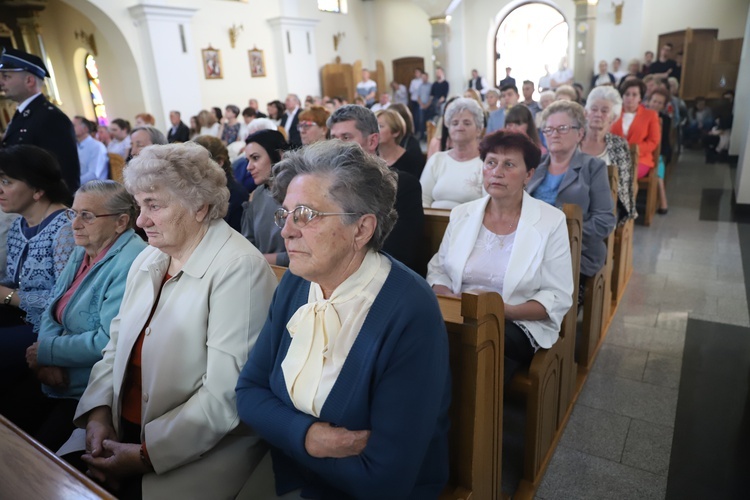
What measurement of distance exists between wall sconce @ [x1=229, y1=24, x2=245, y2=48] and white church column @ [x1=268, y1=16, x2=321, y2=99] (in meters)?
1.01

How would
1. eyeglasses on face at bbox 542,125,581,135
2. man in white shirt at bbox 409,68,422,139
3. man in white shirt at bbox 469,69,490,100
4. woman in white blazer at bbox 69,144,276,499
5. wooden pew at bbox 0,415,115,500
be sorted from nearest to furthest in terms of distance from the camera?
wooden pew at bbox 0,415,115,500 → woman in white blazer at bbox 69,144,276,499 → eyeglasses on face at bbox 542,125,581,135 → man in white shirt at bbox 469,69,490,100 → man in white shirt at bbox 409,68,422,139

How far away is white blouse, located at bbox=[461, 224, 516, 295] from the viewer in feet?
6.99

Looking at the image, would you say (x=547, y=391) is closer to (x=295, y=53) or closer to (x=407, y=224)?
(x=407, y=224)

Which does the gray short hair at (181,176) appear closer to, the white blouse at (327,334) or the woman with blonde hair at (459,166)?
the white blouse at (327,334)

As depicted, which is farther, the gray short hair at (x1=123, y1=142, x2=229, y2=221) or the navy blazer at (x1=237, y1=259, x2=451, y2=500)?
the gray short hair at (x1=123, y1=142, x2=229, y2=221)

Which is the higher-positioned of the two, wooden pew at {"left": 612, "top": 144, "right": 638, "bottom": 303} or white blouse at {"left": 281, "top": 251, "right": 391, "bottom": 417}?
white blouse at {"left": 281, "top": 251, "right": 391, "bottom": 417}

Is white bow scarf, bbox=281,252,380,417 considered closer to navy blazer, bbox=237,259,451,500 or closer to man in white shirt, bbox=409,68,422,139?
navy blazer, bbox=237,259,451,500

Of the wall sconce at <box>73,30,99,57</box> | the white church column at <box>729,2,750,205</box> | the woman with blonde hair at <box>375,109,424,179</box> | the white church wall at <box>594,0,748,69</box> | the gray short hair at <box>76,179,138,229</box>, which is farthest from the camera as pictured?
the white church wall at <box>594,0,748,69</box>

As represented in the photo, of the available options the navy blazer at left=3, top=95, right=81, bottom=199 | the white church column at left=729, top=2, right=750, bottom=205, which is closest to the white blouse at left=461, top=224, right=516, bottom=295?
the navy blazer at left=3, top=95, right=81, bottom=199

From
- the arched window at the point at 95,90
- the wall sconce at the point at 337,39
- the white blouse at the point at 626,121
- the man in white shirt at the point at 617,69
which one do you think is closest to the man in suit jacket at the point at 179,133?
the arched window at the point at 95,90

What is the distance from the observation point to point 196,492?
4.72 feet

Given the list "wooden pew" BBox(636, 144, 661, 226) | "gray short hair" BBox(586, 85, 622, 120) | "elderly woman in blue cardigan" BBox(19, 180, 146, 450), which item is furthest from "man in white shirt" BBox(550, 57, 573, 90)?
"elderly woman in blue cardigan" BBox(19, 180, 146, 450)

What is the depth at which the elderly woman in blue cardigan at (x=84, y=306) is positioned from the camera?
1.90m

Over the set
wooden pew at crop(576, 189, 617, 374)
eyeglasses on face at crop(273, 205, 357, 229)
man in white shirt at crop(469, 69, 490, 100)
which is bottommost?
wooden pew at crop(576, 189, 617, 374)
